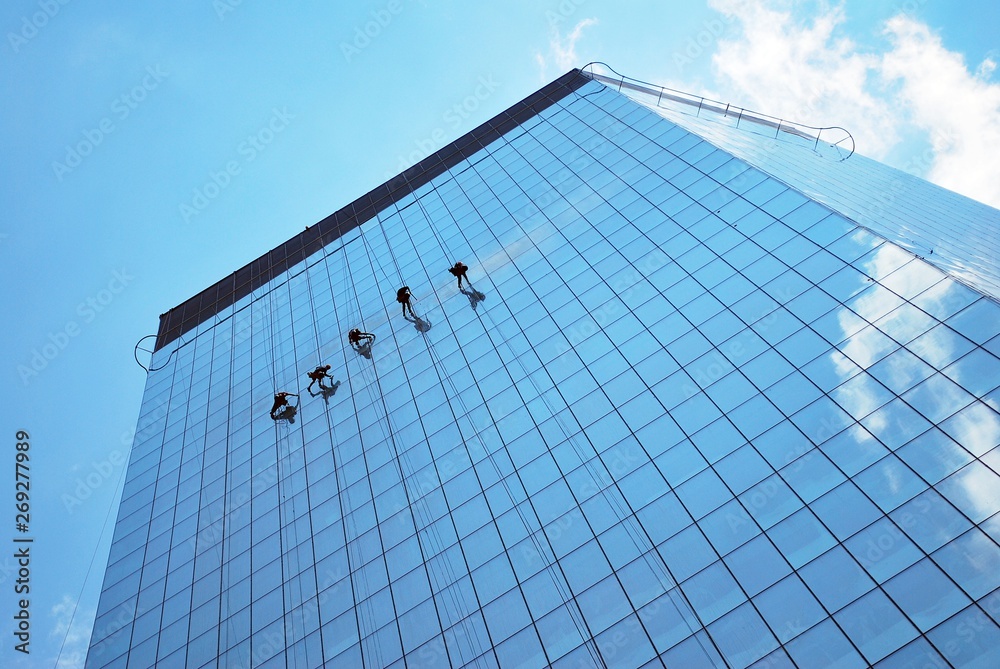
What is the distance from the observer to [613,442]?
2386 cm

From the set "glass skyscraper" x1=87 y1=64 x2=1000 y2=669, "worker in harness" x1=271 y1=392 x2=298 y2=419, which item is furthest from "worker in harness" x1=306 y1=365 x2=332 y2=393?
"worker in harness" x1=271 y1=392 x2=298 y2=419

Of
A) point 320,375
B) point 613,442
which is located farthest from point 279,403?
point 613,442

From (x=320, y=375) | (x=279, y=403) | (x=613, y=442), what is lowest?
(x=613, y=442)

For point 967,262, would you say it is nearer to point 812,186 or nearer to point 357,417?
point 812,186

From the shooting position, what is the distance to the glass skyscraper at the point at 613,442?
17859mm

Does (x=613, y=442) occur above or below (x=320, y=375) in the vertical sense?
below

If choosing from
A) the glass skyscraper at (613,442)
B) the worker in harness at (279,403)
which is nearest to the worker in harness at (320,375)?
the glass skyscraper at (613,442)

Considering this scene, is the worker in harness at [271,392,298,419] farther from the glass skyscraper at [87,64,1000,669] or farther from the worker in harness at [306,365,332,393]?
the worker in harness at [306,365,332,393]

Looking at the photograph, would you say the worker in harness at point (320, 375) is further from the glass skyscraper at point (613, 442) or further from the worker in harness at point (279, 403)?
the worker in harness at point (279, 403)

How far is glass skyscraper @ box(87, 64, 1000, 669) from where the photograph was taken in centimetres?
1786

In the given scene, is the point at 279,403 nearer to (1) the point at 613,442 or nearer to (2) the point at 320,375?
(2) the point at 320,375

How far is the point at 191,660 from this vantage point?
87.4ft

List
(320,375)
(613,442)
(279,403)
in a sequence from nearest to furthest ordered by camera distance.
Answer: (613,442) < (279,403) < (320,375)

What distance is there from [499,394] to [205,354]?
25850 mm
